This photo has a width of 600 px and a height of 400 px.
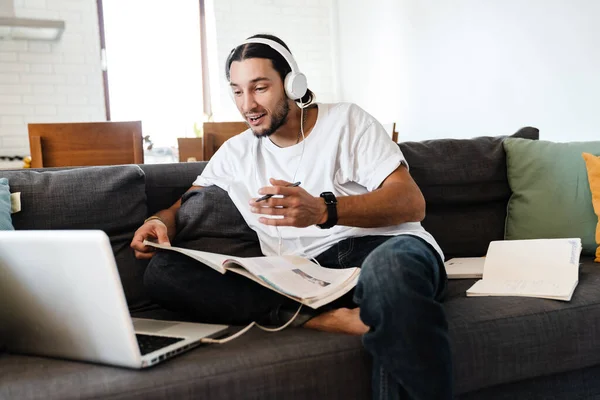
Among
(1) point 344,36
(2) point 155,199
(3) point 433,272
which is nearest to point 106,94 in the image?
(1) point 344,36

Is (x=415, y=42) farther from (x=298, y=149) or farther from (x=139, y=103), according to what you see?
(x=298, y=149)

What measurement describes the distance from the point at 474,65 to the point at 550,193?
1.97 m

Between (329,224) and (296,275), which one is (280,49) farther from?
(296,275)

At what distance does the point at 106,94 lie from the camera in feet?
16.3

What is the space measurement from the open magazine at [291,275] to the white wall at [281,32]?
13.1 ft

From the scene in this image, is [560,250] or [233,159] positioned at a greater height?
[233,159]

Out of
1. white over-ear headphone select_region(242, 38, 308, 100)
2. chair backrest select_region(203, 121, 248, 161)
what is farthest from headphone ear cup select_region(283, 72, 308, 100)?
chair backrest select_region(203, 121, 248, 161)

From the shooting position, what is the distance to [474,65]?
3812 mm

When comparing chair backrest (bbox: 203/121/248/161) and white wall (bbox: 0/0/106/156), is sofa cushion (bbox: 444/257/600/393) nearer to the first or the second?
chair backrest (bbox: 203/121/248/161)

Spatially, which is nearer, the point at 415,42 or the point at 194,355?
the point at 194,355

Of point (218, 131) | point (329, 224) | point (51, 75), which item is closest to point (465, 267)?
point (329, 224)

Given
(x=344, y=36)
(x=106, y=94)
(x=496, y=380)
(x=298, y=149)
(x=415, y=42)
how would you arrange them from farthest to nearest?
1. (x=344, y=36)
2. (x=106, y=94)
3. (x=415, y=42)
4. (x=298, y=149)
5. (x=496, y=380)

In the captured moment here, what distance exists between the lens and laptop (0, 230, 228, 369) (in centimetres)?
99

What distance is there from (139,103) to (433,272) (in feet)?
13.7
